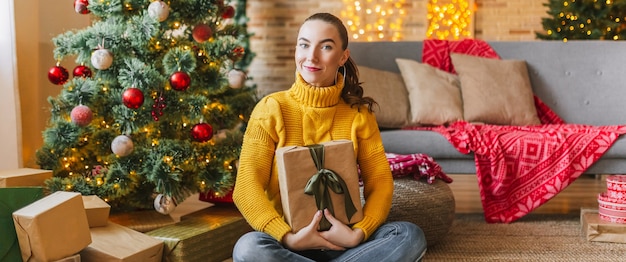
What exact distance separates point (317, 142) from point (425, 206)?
0.78 metres

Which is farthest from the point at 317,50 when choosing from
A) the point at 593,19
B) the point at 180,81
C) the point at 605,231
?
the point at 593,19

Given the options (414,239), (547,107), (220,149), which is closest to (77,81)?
(220,149)

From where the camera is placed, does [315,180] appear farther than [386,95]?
No

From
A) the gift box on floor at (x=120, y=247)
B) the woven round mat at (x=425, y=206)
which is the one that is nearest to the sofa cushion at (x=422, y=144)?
the woven round mat at (x=425, y=206)

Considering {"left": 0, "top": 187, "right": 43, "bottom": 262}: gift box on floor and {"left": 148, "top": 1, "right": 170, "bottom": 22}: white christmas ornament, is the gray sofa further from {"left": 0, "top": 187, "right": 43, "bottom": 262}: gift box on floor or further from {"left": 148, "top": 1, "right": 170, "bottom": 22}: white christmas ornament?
{"left": 0, "top": 187, "right": 43, "bottom": 262}: gift box on floor

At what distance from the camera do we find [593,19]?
4.36 metres

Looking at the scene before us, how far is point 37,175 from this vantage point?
211cm

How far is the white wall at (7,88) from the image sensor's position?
242cm

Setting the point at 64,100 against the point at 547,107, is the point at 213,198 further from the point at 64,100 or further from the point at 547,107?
the point at 547,107

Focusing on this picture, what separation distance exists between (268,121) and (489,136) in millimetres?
1633

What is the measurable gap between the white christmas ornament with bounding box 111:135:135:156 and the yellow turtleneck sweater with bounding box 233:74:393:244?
741 millimetres

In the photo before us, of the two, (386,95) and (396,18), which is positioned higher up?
(396,18)

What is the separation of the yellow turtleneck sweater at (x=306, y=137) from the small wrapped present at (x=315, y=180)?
0.30 ft

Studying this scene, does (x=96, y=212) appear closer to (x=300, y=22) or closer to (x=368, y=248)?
(x=368, y=248)
